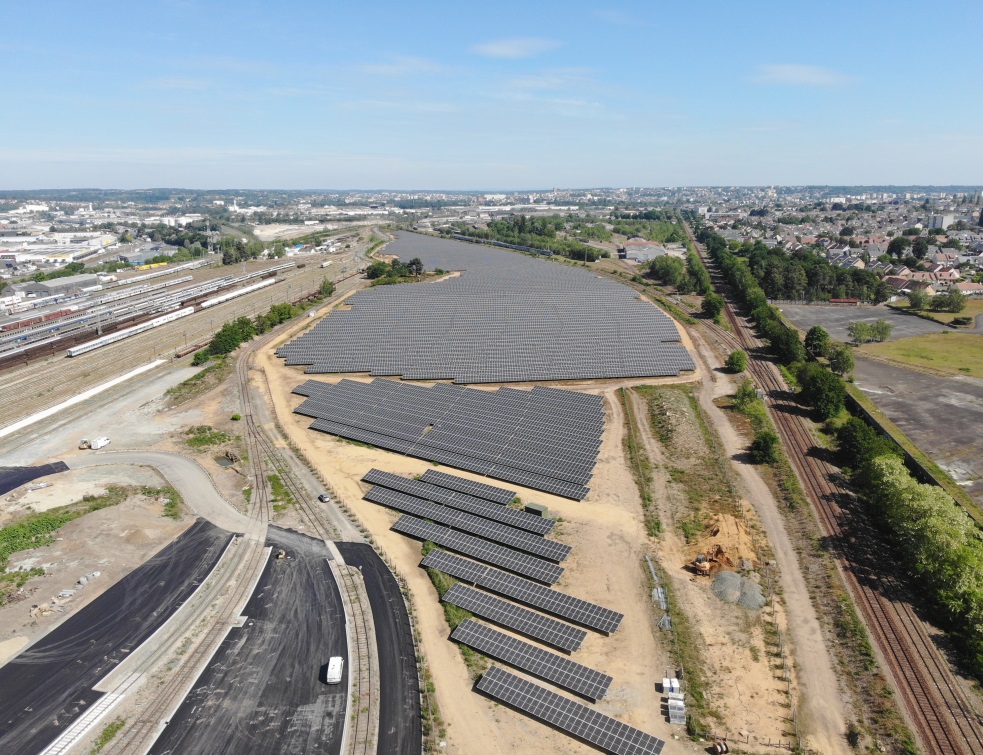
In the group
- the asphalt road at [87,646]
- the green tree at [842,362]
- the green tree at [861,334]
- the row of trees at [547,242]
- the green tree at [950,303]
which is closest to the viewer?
the asphalt road at [87,646]

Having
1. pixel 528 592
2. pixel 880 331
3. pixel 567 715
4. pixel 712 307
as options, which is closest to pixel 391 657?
pixel 528 592

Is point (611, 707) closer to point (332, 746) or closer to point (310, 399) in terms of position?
point (332, 746)

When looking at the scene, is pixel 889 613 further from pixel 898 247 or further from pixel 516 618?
pixel 898 247

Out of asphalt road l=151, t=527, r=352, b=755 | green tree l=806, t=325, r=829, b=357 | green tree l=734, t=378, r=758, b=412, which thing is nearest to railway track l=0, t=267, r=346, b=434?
asphalt road l=151, t=527, r=352, b=755

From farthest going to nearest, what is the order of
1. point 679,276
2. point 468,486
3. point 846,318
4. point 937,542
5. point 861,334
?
1. point 679,276
2. point 846,318
3. point 861,334
4. point 468,486
5. point 937,542

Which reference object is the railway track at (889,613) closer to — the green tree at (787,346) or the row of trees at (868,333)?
the green tree at (787,346)

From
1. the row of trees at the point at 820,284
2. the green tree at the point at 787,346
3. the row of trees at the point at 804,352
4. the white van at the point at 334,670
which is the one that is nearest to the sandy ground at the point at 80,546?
the white van at the point at 334,670

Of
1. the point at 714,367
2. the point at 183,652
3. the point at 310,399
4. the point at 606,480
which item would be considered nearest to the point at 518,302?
the point at 714,367

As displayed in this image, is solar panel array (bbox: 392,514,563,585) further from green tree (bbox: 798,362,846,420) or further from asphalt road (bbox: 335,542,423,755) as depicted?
green tree (bbox: 798,362,846,420)
